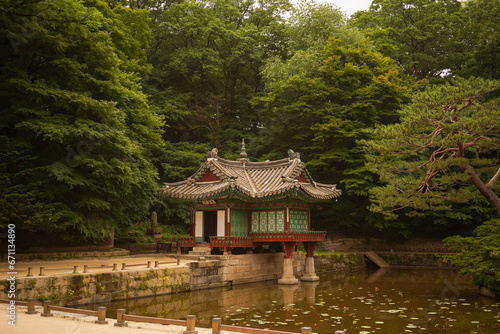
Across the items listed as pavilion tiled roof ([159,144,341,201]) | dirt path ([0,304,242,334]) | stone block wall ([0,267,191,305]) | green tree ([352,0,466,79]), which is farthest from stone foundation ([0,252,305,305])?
green tree ([352,0,466,79])

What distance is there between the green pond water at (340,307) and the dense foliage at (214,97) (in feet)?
12.9

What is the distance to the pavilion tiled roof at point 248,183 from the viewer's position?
2026 centimetres

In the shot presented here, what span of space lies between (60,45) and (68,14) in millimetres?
1562

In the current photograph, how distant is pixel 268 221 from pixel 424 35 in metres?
26.5

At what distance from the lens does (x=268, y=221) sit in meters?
21.9

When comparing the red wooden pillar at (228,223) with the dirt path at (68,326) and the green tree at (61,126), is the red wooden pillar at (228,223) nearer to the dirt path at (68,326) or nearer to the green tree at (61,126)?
the green tree at (61,126)

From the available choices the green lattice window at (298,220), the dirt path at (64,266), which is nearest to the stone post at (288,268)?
the green lattice window at (298,220)

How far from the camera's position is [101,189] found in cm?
2019

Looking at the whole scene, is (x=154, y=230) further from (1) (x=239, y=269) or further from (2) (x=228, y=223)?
(1) (x=239, y=269)

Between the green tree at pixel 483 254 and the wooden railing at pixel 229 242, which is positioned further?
the wooden railing at pixel 229 242

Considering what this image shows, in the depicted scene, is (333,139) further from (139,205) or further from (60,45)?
(60,45)

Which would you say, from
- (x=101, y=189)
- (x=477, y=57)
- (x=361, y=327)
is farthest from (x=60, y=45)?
(x=477, y=57)

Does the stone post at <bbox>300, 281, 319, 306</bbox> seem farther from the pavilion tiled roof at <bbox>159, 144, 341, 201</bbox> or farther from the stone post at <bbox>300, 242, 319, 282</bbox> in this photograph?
the pavilion tiled roof at <bbox>159, 144, 341, 201</bbox>

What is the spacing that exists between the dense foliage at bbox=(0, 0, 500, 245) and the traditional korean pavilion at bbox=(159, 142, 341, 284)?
10.5 feet
